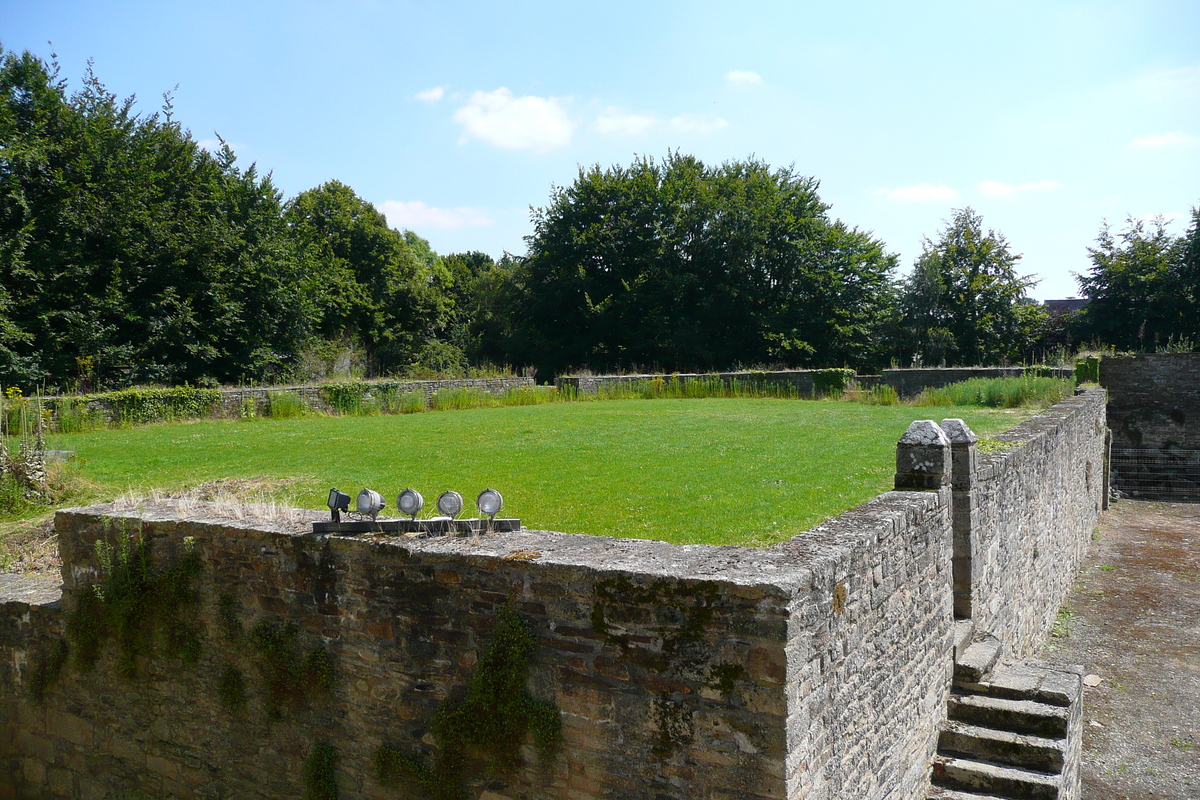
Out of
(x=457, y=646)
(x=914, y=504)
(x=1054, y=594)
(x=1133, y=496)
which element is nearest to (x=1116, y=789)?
(x=914, y=504)

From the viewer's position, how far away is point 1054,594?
965 cm

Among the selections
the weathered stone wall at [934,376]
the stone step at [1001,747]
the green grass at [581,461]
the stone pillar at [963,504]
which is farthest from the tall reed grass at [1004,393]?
the stone step at [1001,747]

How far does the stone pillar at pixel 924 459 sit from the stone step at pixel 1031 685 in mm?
1464

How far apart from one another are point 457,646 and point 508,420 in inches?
379

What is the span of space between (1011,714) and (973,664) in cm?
41

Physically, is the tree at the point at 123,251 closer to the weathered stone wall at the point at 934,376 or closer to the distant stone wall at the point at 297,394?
the distant stone wall at the point at 297,394

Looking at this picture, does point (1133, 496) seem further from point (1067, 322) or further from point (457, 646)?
point (457, 646)

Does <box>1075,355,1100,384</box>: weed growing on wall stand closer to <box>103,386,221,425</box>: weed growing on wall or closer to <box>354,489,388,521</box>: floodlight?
<box>103,386,221,425</box>: weed growing on wall

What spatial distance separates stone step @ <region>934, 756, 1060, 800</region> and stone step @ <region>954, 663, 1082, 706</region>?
0.61 metres

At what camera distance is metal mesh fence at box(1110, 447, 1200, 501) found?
1967 cm

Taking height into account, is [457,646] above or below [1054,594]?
above

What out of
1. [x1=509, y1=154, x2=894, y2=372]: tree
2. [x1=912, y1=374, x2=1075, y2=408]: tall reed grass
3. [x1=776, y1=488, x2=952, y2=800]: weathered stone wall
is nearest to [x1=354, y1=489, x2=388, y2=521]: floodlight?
[x1=776, y1=488, x2=952, y2=800]: weathered stone wall

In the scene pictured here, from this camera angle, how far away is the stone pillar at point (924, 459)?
5203 millimetres

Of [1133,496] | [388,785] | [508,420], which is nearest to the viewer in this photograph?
[388,785]
